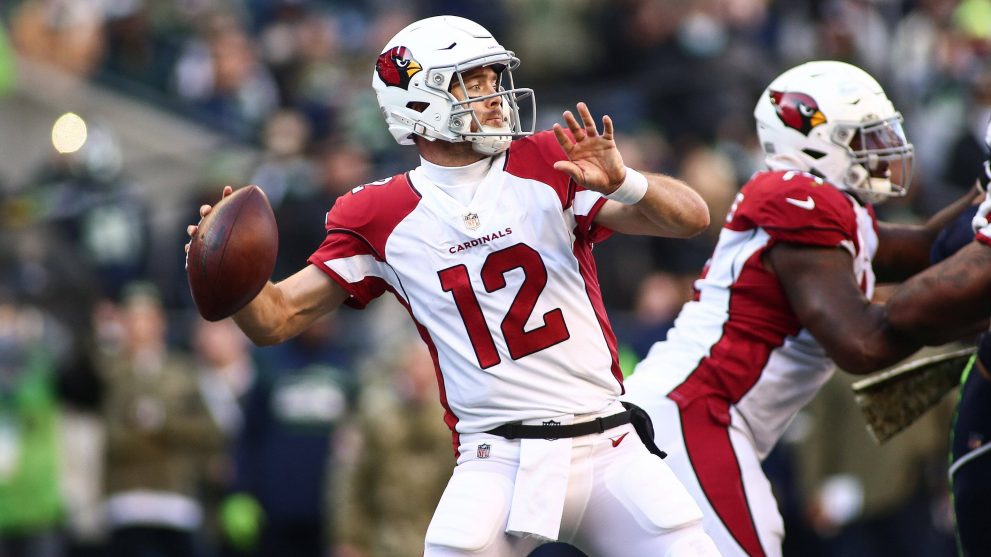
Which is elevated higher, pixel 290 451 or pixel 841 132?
pixel 841 132

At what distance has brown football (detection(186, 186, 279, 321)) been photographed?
15.4 feet

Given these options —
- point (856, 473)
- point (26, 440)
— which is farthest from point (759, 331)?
point (26, 440)

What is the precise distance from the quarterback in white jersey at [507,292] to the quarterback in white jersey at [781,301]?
0.65 meters

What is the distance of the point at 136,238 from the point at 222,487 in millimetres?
2842

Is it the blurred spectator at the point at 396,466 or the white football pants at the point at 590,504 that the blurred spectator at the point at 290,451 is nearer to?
the blurred spectator at the point at 396,466

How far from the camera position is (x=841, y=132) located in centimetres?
560

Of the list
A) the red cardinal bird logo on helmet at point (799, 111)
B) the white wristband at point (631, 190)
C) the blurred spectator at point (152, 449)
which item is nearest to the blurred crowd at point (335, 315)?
the blurred spectator at point (152, 449)

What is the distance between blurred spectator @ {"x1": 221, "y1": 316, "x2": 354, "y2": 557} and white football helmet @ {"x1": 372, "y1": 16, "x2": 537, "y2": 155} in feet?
15.3

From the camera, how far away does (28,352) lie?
9.93 metres

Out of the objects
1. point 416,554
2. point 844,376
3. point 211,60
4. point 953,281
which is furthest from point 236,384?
point 953,281

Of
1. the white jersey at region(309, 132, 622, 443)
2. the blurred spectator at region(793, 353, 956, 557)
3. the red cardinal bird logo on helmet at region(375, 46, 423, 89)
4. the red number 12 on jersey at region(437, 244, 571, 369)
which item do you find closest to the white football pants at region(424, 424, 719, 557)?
the white jersey at region(309, 132, 622, 443)

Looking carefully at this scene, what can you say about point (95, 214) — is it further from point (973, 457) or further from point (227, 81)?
point (973, 457)

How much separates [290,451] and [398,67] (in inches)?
192

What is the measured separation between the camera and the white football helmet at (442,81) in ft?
15.9
